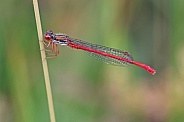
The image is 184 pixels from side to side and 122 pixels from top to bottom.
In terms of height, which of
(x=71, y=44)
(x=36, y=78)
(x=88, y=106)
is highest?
(x=71, y=44)

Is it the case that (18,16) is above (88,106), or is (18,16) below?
above

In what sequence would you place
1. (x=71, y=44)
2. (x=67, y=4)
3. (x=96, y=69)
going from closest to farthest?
(x=71, y=44) → (x=96, y=69) → (x=67, y=4)

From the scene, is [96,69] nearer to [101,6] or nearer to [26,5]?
[101,6]

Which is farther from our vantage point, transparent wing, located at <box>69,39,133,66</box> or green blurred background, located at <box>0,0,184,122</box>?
transparent wing, located at <box>69,39,133,66</box>

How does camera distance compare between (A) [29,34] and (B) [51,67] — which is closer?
(A) [29,34]

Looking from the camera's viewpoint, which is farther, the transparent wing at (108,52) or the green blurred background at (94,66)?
the transparent wing at (108,52)

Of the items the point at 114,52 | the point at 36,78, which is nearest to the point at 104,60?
the point at 114,52

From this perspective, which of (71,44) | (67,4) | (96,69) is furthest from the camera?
(67,4)
